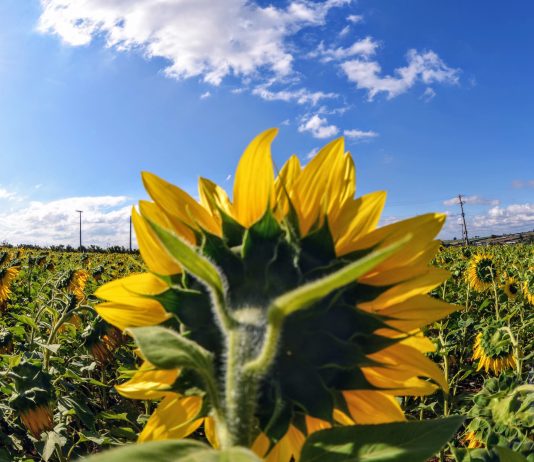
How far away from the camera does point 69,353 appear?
503 centimetres

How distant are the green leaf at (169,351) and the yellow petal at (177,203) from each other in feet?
0.70

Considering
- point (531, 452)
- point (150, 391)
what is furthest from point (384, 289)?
point (531, 452)

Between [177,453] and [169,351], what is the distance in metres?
0.09

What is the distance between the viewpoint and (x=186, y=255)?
0.43 metres

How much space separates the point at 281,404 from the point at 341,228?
0.76 feet

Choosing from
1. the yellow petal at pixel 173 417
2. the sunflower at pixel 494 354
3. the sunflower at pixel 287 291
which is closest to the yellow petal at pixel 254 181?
the sunflower at pixel 287 291

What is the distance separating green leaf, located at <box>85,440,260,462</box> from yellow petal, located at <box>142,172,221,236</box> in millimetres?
300

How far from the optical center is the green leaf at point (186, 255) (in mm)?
424

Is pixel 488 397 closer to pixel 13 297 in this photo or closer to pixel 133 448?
pixel 133 448

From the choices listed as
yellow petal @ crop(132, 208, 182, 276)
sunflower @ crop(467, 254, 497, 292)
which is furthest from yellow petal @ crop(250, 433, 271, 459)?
sunflower @ crop(467, 254, 497, 292)

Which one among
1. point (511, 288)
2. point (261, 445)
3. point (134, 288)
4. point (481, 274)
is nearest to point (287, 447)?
point (261, 445)

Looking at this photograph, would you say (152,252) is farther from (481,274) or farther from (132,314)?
(481,274)

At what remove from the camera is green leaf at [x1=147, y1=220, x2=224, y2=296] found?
1.39 feet

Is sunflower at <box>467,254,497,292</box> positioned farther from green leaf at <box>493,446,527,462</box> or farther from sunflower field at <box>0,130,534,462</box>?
green leaf at <box>493,446,527,462</box>
